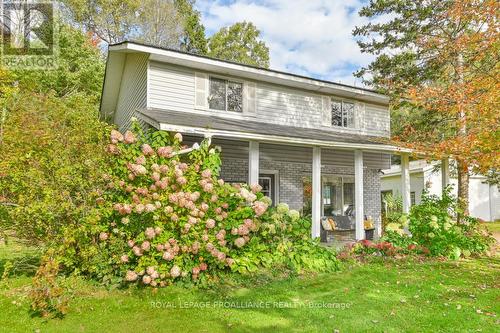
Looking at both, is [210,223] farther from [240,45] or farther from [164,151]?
[240,45]

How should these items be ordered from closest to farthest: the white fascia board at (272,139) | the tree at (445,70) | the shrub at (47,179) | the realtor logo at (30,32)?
the shrub at (47,179) → the white fascia board at (272,139) → the tree at (445,70) → the realtor logo at (30,32)

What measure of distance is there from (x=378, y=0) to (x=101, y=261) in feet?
45.0

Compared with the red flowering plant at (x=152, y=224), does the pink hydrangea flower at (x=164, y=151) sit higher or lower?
higher

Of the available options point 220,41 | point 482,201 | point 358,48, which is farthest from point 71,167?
point 220,41

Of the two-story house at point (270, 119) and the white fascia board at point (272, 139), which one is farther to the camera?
the two-story house at point (270, 119)

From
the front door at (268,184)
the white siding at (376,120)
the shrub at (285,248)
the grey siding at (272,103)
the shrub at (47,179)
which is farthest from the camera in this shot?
the white siding at (376,120)

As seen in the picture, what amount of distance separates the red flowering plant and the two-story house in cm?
202

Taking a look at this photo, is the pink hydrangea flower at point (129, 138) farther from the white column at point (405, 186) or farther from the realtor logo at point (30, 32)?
the realtor logo at point (30, 32)

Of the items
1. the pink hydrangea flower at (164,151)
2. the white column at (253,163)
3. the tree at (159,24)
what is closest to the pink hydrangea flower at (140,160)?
the pink hydrangea flower at (164,151)

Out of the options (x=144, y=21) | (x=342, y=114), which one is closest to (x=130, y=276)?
(x=342, y=114)

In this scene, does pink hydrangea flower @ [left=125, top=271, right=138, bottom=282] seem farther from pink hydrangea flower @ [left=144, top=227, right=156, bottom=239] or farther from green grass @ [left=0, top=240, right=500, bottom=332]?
pink hydrangea flower @ [left=144, top=227, right=156, bottom=239]

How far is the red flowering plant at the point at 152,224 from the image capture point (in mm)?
5551

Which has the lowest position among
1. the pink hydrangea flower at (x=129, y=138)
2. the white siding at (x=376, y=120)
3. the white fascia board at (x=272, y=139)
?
the pink hydrangea flower at (x=129, y=138)

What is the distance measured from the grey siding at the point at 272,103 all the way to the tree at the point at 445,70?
3.77 ft
